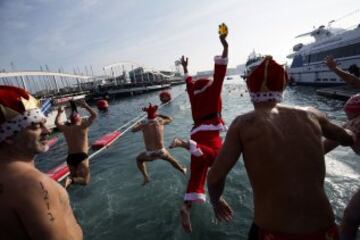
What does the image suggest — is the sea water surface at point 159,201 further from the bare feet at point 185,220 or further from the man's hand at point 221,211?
the man's hand at point 221,211

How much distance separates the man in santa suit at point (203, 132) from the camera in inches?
194

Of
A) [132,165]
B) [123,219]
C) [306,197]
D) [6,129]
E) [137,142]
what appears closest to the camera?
[6,129]

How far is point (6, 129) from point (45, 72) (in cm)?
10211

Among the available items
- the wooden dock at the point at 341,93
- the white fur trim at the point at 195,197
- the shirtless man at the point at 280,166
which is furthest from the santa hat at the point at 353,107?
the wooden dock at the point at 341,93

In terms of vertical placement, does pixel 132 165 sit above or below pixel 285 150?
below

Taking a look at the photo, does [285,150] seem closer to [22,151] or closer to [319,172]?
[319,172]

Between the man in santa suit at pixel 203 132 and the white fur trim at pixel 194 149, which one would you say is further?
the man in santa suit at pixel 203 132

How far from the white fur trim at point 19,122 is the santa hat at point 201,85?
361 cm

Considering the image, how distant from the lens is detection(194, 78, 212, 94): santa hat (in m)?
5.47

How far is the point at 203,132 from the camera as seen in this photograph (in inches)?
210

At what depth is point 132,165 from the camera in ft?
38.0

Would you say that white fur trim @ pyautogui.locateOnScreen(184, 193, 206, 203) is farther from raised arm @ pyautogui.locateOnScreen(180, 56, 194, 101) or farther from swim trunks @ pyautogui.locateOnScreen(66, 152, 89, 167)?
swim trunks @ pyautogui.locateOnScreen(66, 152, 89, 167)

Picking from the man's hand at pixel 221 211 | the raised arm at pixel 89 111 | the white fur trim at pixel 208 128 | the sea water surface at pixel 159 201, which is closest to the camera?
the man's hand at pixel 221 211

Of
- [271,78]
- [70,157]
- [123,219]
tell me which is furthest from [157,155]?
[271,78]
